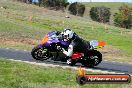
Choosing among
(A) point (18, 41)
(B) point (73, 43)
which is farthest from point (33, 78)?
(A) point (18, 41)

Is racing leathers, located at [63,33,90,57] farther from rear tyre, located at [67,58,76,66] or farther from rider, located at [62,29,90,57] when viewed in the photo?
rear tyre, located at [67,58,76,66]

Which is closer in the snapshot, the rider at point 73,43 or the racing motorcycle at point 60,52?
the rider at point 73,43

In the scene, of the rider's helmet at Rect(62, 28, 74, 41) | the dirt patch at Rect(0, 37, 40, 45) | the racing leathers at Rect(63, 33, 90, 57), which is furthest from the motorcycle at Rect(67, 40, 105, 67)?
the dirt patch at Rect(0, 37, 40, 45)

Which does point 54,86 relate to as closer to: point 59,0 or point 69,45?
point 69,45

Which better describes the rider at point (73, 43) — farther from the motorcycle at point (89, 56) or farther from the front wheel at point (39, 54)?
the front wheel at point (39, 54)

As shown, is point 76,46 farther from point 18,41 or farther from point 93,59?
point 18,41

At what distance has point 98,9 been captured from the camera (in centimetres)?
16375

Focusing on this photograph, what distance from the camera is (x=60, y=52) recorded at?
18.7 metres

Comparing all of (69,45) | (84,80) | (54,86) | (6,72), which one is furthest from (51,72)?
(84,80)

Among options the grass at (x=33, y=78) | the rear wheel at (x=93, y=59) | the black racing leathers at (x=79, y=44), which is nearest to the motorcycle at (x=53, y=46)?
the black racing leathers at (x=79, y=44)

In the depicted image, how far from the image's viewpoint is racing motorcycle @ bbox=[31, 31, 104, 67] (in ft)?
61.2

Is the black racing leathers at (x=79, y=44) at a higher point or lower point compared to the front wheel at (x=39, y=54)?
higher

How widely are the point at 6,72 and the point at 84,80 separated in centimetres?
528

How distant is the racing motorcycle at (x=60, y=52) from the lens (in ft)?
61.2
